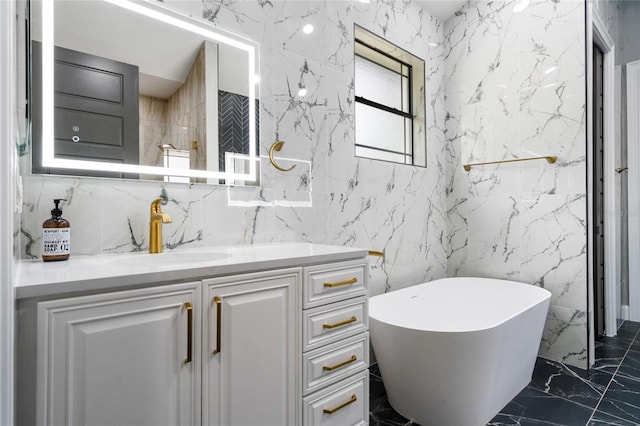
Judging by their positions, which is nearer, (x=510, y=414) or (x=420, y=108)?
(x=510, y=414)

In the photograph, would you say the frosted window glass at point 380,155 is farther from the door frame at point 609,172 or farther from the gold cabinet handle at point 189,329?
the gold cabinet handle at point 189,329

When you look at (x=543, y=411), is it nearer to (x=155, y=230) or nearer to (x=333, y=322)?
(x=333, y=322)

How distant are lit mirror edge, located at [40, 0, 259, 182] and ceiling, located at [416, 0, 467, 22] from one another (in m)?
1.90

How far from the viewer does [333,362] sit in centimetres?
140

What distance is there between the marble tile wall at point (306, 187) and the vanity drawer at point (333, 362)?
0.70 metres

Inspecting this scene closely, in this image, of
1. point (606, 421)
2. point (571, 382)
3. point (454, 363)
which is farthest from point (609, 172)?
point (454, 363)

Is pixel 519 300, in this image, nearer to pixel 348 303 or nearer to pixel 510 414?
pixel 510 414

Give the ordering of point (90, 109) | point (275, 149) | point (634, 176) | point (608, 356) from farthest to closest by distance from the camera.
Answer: point (634, 176) < point (608, 356) < point (275, 149) < point (90, 109)

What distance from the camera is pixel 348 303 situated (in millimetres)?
1468

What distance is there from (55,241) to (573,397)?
273cm

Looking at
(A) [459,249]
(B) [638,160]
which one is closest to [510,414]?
(A) [459,249]

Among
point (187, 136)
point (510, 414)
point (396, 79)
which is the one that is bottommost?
point (510, 414)

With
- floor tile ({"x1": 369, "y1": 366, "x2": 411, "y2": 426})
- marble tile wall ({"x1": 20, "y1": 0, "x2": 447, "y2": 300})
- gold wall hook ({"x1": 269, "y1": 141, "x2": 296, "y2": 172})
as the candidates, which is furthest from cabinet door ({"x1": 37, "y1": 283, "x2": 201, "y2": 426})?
floor tile ({"x1": 369, "y1": 366, "x2": 411, "y2": 426})

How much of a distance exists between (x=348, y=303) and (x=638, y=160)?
3469mm
